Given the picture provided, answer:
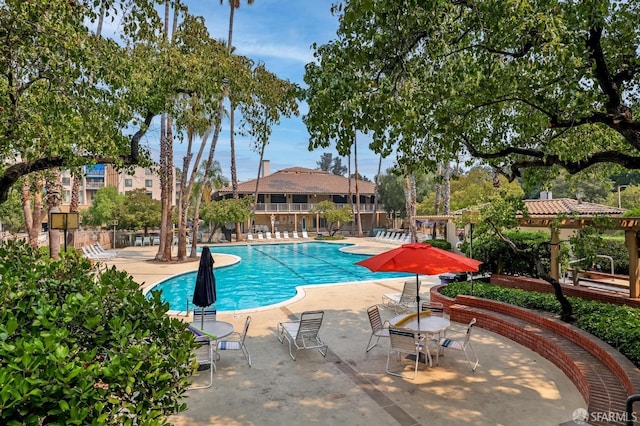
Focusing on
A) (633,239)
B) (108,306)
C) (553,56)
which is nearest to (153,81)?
(108,306)

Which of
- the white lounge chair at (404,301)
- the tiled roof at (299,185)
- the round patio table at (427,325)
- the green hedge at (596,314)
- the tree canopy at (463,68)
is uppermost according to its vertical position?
the tiled roof at (299,185)

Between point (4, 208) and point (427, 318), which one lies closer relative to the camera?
point (427, 318)

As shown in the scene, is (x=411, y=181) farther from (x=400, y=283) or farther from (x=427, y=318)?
(x=427, y=318)

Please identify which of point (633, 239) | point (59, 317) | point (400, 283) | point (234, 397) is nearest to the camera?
point (59, 317)

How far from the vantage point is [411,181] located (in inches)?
1159

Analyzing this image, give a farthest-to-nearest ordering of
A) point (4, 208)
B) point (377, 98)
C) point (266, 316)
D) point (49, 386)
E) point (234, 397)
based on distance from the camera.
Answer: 1. point (4, 208)
2. point (266, 316)
3. point (234, 397)
4. point (377, 98)
5. point (49, 386)

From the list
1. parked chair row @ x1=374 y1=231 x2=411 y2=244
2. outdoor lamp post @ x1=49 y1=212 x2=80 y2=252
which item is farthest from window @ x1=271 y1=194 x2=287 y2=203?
outdoor lamp post @ x1=49 y1=212 x2=80 y2=252

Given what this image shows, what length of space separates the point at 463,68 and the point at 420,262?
3461 millimetres

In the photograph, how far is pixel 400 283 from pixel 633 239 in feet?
26.2

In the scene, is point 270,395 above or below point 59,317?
below

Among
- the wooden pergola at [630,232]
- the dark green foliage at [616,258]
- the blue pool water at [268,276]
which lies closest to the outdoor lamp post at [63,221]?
the blue pool water at [268,276]

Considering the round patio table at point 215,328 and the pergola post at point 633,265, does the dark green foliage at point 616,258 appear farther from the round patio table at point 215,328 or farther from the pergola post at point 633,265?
the round patio table at point 215,328

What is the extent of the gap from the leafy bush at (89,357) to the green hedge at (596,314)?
634 centimetres

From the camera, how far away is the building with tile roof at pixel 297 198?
1797 inches
